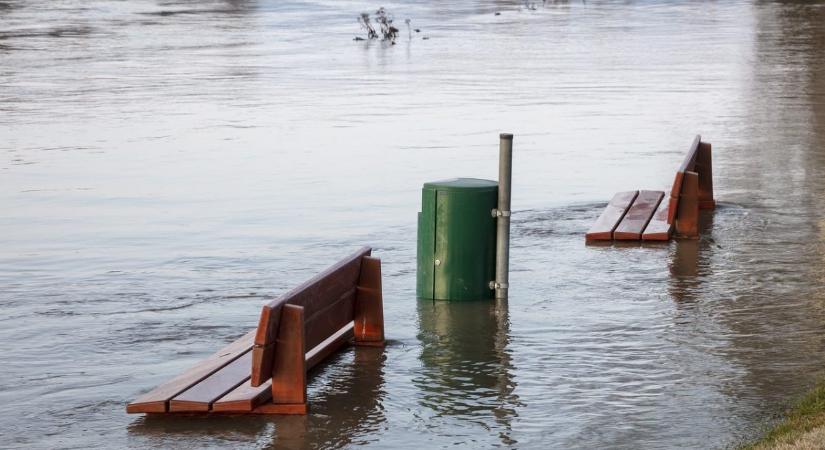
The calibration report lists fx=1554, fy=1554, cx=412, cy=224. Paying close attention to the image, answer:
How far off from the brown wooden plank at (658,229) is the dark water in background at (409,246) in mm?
221

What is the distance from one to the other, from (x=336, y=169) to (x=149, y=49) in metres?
→ 20.5

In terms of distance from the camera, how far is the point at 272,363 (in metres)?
7.32

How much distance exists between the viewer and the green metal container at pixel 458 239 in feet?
31.3

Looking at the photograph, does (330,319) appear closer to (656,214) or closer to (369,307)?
(369,307)

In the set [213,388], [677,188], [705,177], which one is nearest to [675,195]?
[677,188]

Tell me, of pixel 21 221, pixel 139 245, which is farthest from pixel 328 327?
pixel 21 221

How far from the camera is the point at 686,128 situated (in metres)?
19.8

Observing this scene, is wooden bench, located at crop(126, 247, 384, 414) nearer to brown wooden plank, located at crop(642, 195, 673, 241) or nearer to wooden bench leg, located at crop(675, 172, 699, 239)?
brown wooden plank, located at crop(642, 195, 673, 241)

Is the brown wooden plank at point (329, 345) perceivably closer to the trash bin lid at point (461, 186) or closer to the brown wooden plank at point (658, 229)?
the trash bin lid at point (461, 186)

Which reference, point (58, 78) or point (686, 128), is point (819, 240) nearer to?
point (686, 128)

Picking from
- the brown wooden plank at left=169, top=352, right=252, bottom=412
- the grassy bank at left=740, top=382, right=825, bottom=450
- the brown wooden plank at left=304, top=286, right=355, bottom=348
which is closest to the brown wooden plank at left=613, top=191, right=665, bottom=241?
the brown wooden plank at left=304, top=286, right=355, bottom=348

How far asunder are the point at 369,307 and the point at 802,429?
279 centimetres

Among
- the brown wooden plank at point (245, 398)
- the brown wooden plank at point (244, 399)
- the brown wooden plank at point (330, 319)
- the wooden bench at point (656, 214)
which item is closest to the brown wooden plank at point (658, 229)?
the wooden bench at point (656, 214)

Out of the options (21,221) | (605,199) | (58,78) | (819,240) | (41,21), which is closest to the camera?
(819,240)
